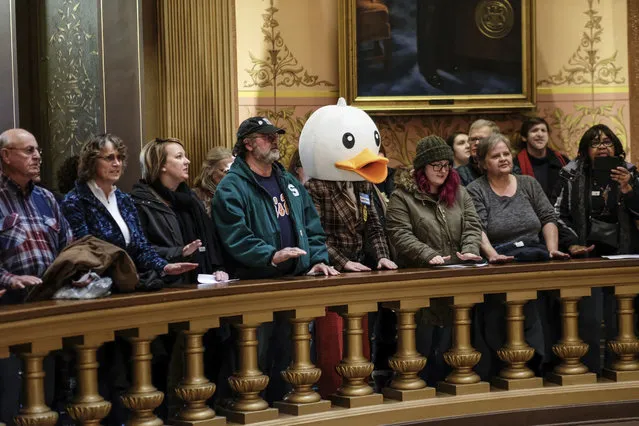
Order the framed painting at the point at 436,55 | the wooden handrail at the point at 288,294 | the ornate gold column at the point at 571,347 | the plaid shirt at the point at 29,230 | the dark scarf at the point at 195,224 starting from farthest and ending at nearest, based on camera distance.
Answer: the framed painting at the point at 436,55 < the ornate gold column at the point at 571,347 < the dark scarf at the point at 195,224 < the plaid shirt at the point at 29,230 < the wooden handrail at the point at 288,294

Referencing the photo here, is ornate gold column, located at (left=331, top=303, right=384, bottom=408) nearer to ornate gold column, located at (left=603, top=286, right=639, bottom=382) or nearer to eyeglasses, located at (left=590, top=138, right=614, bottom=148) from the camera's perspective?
ornate gold column, located at (left=603, top=286, right=639, bottom=382)

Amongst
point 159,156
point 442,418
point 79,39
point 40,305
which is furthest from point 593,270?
point 79,39

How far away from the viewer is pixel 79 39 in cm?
760

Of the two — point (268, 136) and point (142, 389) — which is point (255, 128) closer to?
point (268, 136)

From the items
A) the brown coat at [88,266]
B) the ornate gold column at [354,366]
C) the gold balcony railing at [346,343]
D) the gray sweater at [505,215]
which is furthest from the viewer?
the gray sweater at [505,215]

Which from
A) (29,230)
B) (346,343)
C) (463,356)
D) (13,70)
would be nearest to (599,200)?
(463,356)

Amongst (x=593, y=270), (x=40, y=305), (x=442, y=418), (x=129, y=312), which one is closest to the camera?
(x=40, y=305)

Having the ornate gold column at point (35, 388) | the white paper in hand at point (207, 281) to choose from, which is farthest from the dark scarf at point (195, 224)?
the ornate gold column at point (35, 388)

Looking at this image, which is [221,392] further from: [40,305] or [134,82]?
[134,82]

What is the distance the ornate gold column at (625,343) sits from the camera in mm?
5145

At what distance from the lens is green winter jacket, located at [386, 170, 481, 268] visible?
5223 mm

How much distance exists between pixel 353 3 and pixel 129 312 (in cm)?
513

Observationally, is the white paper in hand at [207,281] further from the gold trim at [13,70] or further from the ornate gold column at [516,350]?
the gold trim at [13,70]

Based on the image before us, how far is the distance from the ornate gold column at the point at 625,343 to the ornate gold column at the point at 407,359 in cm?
94
